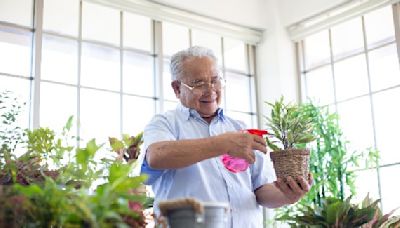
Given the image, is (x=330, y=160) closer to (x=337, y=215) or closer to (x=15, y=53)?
(x=15, y=53)

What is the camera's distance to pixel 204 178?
2090 mm

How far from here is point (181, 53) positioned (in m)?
2.31

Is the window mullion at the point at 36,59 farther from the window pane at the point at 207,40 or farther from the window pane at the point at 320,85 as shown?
the window pane at the point at 320,85

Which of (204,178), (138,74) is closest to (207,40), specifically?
(138,74)

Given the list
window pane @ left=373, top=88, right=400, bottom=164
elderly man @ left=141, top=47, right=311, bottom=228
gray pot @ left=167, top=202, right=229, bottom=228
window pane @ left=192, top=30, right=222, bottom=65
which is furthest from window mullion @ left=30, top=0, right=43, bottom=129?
gray pot @ left=167, top=202, right=229, bottom=228

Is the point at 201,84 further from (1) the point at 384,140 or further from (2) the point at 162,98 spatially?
(1) the point at 384,140

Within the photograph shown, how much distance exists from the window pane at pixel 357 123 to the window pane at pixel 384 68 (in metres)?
0.19

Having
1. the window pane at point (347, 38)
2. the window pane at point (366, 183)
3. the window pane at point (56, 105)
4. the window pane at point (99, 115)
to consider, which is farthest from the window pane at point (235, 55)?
the window pane at point (56, 105)

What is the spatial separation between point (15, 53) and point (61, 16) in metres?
0.50

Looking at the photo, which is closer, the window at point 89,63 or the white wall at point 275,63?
the window at point 89,63

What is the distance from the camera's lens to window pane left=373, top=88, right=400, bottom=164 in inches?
184

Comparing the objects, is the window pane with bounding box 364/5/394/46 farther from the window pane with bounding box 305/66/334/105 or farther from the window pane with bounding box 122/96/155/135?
the window pane with bounding box 122/96/155/135

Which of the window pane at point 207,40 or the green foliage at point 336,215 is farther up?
the window pane at point 207,40

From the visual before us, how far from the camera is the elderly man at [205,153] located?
185cm
